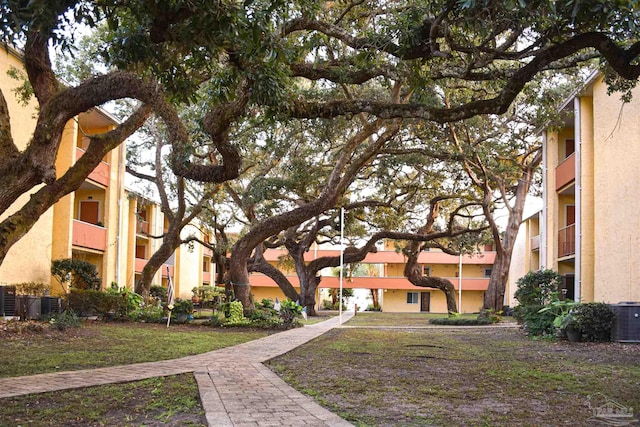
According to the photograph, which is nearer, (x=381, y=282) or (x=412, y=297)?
(x=381, y=282)

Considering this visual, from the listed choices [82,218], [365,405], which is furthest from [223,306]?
[365,405]

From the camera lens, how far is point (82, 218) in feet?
84.9

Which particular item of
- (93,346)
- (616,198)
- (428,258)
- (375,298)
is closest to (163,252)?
(93,346)

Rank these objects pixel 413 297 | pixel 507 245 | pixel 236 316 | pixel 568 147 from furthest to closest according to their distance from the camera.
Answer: pixel 413 297, pixel 507 245, pixel 568 147, pixel 236 316

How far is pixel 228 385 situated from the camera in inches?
289

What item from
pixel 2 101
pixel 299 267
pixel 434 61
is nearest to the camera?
pixel 2 101

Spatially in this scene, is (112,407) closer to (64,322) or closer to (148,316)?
(64,322)

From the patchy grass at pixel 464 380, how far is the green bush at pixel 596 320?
563 millimetres

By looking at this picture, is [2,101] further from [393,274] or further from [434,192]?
[393,274]

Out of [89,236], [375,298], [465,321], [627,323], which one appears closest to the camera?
[627,323]

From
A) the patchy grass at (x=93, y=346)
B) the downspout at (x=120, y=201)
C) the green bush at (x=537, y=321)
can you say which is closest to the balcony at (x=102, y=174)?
the downspout at (x=120, y=201)

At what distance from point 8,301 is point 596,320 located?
1427cm

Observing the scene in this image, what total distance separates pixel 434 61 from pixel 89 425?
8.38m

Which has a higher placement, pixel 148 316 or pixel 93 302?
pixel 93 302
